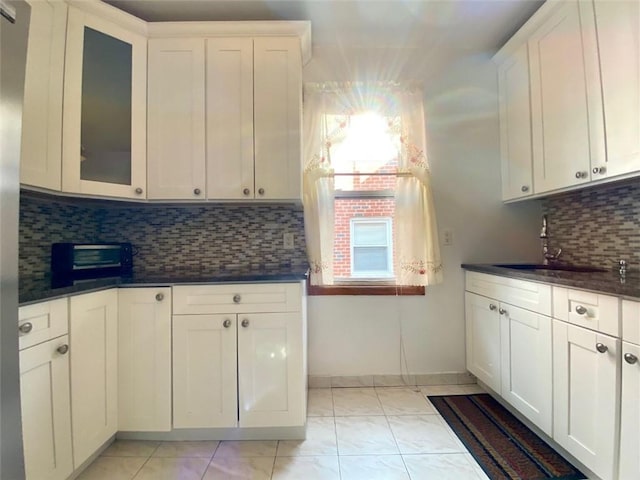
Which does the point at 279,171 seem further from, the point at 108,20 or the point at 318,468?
the point at 318,468

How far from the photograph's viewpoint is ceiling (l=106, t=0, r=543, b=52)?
1.83 metres

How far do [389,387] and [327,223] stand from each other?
128 centimetres

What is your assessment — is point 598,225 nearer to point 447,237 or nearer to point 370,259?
point 447,237

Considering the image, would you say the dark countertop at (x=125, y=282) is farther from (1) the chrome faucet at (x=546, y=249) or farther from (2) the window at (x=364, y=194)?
(1) the chrome faucet at (x=546, y=249)

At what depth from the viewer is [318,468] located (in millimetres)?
1474

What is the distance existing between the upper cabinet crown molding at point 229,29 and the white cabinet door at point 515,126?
142cm

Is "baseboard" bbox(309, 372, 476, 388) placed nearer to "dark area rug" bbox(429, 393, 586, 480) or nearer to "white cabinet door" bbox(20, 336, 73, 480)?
"dark area rug" bbox(429, 393, 586, 480)

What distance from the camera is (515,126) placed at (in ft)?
7.10

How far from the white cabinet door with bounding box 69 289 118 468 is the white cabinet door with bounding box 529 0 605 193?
253cm

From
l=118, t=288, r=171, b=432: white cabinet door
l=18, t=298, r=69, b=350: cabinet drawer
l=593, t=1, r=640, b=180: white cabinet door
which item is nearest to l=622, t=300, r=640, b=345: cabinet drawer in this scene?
l=593, t=1, r=640, b=180: white cabinet door

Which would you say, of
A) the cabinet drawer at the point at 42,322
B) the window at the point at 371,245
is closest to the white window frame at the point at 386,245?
the window at the point at 371,245

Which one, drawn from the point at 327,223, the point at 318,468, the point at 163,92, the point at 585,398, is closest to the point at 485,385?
the point at 585,398

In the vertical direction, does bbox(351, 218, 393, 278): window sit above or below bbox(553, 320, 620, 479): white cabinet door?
above

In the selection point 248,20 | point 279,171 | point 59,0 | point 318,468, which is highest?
point 248,20
